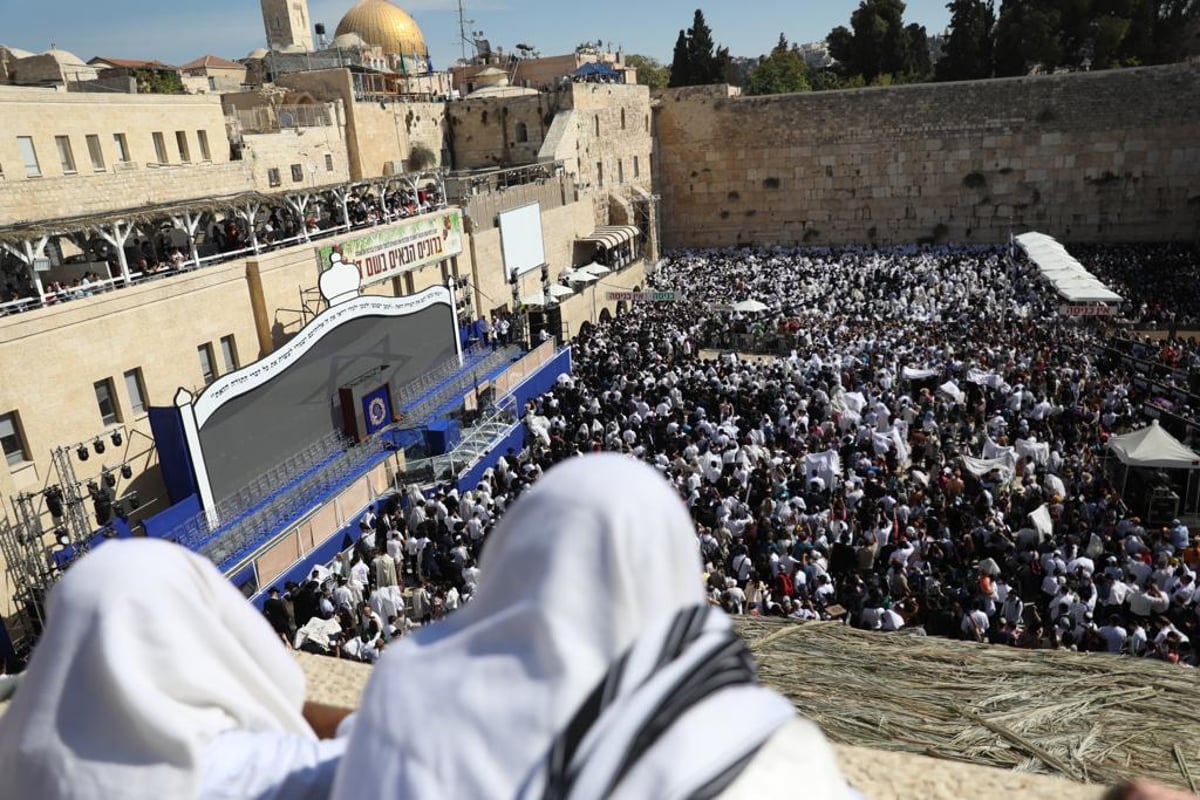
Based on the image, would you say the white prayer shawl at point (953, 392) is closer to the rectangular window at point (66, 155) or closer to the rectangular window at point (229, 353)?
the rectangular window at point (229, 353)

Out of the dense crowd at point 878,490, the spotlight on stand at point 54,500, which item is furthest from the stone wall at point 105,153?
the dense crowd at point 878,490

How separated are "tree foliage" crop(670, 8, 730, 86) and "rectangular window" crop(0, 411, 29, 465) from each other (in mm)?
34575

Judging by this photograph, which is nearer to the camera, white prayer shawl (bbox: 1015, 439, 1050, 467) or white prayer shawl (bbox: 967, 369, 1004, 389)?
white prayer shawl (bbox: 1015, 439, 1050, 467)

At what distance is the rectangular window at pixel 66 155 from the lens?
14.3 m

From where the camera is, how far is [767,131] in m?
30.5

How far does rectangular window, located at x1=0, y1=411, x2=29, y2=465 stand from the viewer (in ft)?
30.8

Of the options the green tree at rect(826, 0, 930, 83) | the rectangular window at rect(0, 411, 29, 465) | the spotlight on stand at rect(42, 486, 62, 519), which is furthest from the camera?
the green tree at rect(826, 0, 930, 83)

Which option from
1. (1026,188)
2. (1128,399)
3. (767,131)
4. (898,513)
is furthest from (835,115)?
(898,513)

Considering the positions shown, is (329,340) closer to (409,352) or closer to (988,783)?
(409,352)

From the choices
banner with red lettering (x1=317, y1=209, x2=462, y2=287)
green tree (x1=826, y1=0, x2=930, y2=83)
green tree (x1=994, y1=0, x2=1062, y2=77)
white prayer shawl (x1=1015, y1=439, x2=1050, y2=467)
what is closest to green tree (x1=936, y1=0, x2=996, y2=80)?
green tree (x1=994, y1=0, x2=1062, y2=77)

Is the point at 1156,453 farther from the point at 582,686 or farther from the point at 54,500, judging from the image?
the point at 54,500

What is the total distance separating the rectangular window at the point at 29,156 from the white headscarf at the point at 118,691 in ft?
49.2

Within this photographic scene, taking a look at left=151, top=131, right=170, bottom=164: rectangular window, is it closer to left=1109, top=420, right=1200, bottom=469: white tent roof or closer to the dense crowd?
the dense crowd

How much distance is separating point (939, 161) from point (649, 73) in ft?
109
